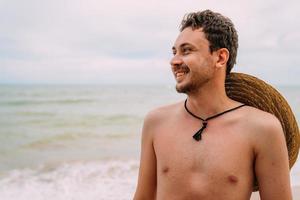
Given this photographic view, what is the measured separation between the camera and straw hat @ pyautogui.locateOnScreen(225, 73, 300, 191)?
6.64 ft

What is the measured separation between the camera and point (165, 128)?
6.93 ft

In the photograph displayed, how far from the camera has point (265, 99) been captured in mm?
2039

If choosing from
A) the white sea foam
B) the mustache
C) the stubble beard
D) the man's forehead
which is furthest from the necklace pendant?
the white sea foam

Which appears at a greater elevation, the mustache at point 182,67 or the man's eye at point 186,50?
the man's eye at point 186,50

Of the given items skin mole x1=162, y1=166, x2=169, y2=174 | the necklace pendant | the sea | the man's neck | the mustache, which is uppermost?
the mustache

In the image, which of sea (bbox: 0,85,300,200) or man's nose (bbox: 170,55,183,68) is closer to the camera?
man's nose (bbox: 170,55,183,68)

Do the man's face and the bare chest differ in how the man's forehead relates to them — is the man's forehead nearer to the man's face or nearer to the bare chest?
the man's face

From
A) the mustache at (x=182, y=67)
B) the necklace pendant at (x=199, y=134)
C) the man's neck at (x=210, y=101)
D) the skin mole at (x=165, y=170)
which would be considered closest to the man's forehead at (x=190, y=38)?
the mustache at (x=182, y=67)

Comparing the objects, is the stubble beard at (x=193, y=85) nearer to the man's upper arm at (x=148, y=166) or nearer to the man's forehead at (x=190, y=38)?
the man's forehead at (x=190, y=38)

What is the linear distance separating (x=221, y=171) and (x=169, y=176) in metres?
0.25

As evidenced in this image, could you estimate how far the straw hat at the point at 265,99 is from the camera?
6.64ft

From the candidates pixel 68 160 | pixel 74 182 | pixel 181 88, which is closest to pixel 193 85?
pixel 181 88

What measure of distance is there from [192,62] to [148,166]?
566 mm

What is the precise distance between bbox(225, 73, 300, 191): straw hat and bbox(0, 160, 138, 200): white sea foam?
4.41 m
